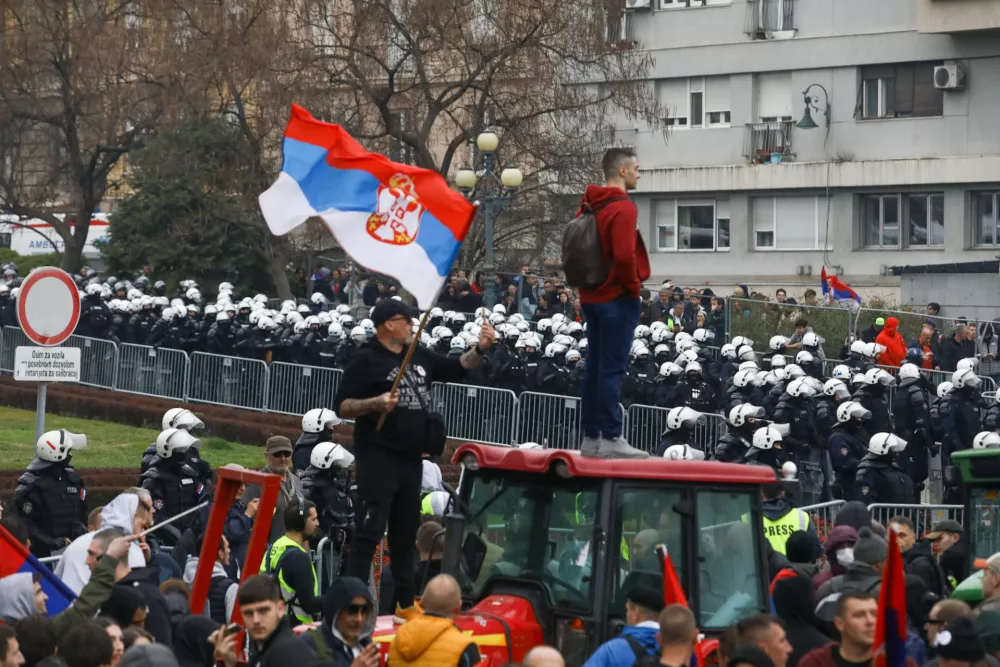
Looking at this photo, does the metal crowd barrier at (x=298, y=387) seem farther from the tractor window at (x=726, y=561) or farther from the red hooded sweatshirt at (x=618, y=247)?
the tractor window at (x=726, y=561)

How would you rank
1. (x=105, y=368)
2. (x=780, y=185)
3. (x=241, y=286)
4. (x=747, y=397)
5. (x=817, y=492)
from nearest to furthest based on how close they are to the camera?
(x=817, y=492), (x=747, y=397), (x=105, y=368), (x=241, y=286), (x=780, y=185)

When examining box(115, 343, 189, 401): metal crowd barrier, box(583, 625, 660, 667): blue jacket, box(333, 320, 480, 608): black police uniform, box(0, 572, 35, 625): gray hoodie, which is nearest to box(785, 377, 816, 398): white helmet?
box(115, 343, 189, 401): metal crowd barrier

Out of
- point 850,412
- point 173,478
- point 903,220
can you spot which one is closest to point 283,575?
point 173,478

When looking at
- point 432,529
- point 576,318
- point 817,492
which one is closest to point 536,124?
point 576,318

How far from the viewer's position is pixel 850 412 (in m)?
20.2

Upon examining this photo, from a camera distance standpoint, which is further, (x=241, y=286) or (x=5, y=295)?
(x=241, y=286)

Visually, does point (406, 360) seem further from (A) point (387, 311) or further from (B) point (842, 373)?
(B) point (842, 373)

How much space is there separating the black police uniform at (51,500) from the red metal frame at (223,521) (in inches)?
248

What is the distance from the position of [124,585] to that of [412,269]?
2.12 meters

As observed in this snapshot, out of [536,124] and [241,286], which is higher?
[536,124]

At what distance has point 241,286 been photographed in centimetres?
3984

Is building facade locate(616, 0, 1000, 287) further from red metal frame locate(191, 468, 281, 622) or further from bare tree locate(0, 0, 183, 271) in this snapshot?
red metal frame locate(191, 468, 281, 622)

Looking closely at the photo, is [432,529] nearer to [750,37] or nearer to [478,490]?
[478,490]

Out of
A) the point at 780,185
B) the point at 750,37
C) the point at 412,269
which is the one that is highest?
the point at 750,37
